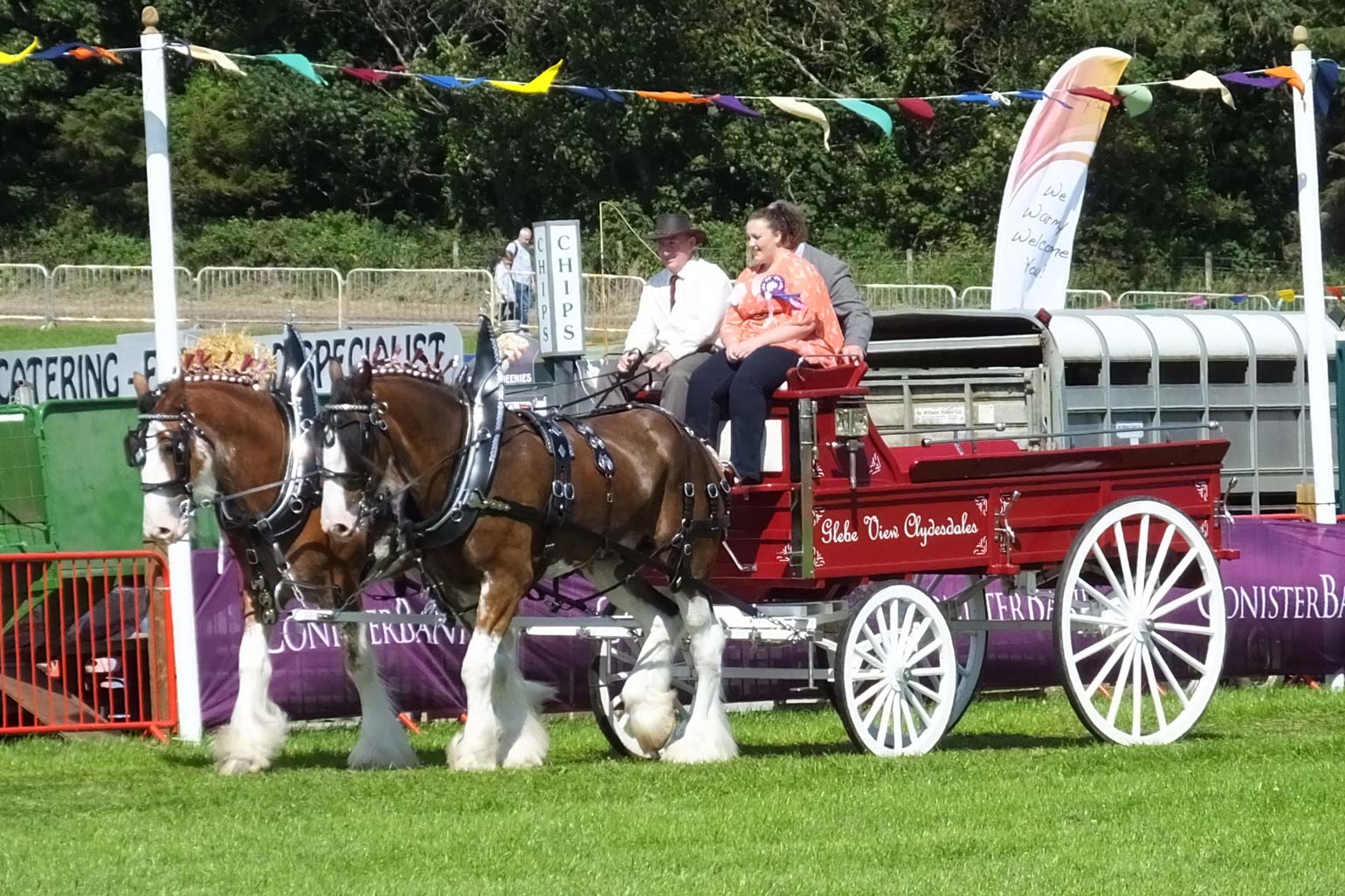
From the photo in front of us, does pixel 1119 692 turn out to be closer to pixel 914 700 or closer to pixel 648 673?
pixel 914 700

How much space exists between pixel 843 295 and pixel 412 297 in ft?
75.5

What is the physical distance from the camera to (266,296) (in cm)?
3353

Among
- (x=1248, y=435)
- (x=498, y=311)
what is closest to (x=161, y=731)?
(x=1248, y=435)

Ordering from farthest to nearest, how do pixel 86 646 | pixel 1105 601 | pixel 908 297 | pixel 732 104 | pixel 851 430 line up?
pixel 908 297, pixel 732 104, pixel 86 646, pixel 1105 601, pixel 851 430

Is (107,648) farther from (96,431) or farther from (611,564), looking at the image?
(611,564)

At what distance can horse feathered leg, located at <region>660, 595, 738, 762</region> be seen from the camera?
32.9ft

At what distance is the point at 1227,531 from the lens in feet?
38.8

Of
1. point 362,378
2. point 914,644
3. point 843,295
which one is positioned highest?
point 843,295

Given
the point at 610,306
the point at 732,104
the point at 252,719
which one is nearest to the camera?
the point at 252,719

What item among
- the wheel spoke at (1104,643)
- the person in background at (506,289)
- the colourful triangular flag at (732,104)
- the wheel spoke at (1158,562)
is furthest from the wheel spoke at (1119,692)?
the person in background at (506,289)

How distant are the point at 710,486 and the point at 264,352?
329cm

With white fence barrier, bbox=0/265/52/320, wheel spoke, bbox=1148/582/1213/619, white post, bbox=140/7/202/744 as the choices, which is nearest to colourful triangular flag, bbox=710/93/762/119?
white post, bbox=140/7/202/744

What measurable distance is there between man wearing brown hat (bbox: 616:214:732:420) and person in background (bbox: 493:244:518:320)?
62.6ft

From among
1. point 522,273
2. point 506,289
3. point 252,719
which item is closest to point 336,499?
point 252,719
